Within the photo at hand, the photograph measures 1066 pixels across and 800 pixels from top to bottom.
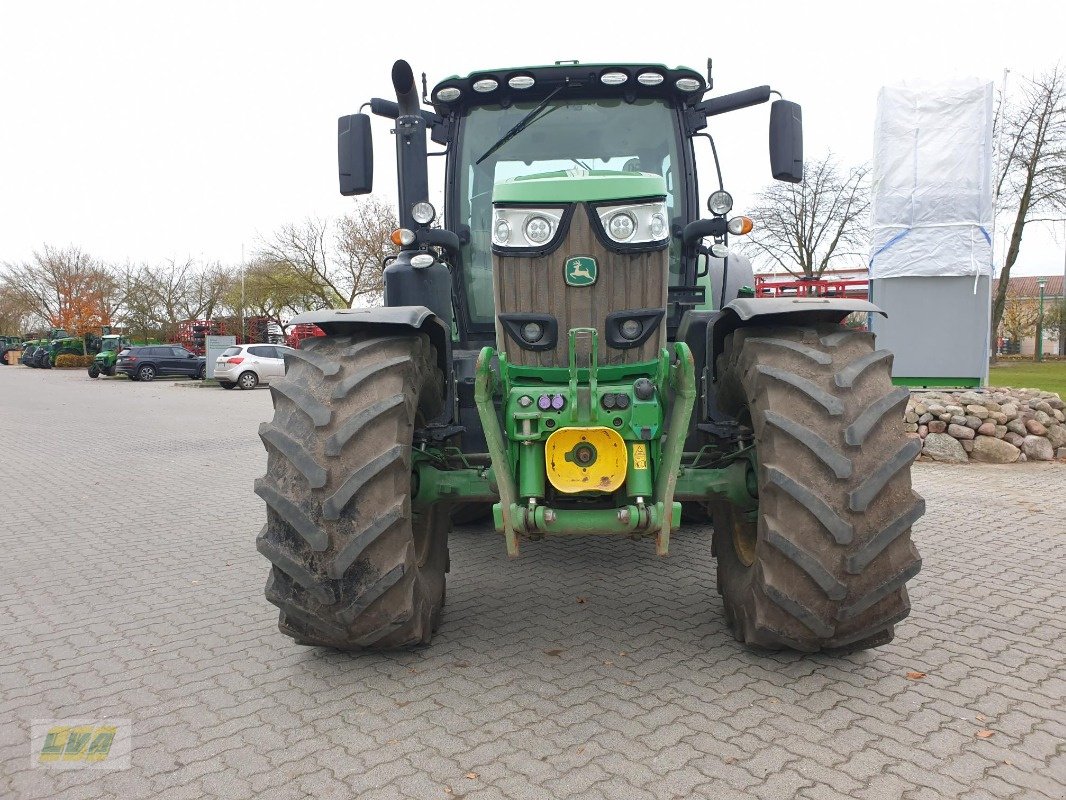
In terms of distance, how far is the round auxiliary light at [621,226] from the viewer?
3340 millimetres

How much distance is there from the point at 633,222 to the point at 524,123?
1.49 m

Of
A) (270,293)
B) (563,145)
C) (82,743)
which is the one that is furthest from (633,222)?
(270,293)

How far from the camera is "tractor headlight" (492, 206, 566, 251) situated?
3.34 metres

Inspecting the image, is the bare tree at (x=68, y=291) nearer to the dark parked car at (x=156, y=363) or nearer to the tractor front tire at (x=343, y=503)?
the dark parked car at (x=156, y=363)

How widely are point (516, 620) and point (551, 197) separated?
2.12 meters

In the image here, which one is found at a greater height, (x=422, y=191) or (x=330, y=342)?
(x=422, y=191)

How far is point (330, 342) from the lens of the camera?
3.56 meters

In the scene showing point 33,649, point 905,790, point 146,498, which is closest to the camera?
point 905,790

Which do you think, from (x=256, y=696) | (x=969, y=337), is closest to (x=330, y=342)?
(x=256, y=696)

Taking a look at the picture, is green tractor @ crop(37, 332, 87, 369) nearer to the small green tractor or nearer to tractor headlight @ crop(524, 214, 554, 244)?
the small green tractor

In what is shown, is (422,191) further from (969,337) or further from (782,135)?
(969,337)

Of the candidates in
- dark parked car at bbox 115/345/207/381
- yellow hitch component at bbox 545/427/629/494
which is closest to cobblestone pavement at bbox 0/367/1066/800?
yellow hitch component at bbox 545/427/629/494

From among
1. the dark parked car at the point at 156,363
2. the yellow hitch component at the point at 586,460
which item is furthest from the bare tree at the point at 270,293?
the yellow hitch component at the point at 586,460

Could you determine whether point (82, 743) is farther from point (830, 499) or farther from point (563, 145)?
point (563, 145)
